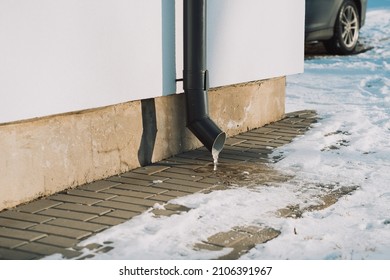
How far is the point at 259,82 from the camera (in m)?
7.52

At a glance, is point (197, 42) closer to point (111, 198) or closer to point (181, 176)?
point (181, 176)

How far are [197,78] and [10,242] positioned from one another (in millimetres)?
2276

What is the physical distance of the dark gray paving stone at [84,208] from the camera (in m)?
4.87

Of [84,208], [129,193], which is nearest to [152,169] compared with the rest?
[129,193]

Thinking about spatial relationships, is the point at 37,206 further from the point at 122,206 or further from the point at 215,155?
the point at 215,155

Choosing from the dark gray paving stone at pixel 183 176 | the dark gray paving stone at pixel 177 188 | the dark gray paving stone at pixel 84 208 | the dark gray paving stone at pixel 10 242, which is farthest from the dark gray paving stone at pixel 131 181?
the dark gray paving stone at pixel 10 242

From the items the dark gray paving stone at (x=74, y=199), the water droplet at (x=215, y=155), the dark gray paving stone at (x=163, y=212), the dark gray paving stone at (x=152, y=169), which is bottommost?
the dark gray paving stone at (x=163, y=212)

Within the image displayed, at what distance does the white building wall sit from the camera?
483cm

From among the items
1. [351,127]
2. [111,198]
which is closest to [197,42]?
[111,198]

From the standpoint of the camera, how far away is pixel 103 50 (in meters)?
5.48

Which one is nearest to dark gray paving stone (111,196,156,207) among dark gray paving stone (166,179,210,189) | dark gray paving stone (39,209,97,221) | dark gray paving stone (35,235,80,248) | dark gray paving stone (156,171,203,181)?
dark gray paving stone (39,209,97,221)

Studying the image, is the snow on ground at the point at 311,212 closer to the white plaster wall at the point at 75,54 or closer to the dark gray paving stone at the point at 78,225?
the dark gray paving stone at the point at 78,225

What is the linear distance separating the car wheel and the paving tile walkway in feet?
18.4

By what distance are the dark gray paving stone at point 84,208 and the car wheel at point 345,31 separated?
791 centimetres
